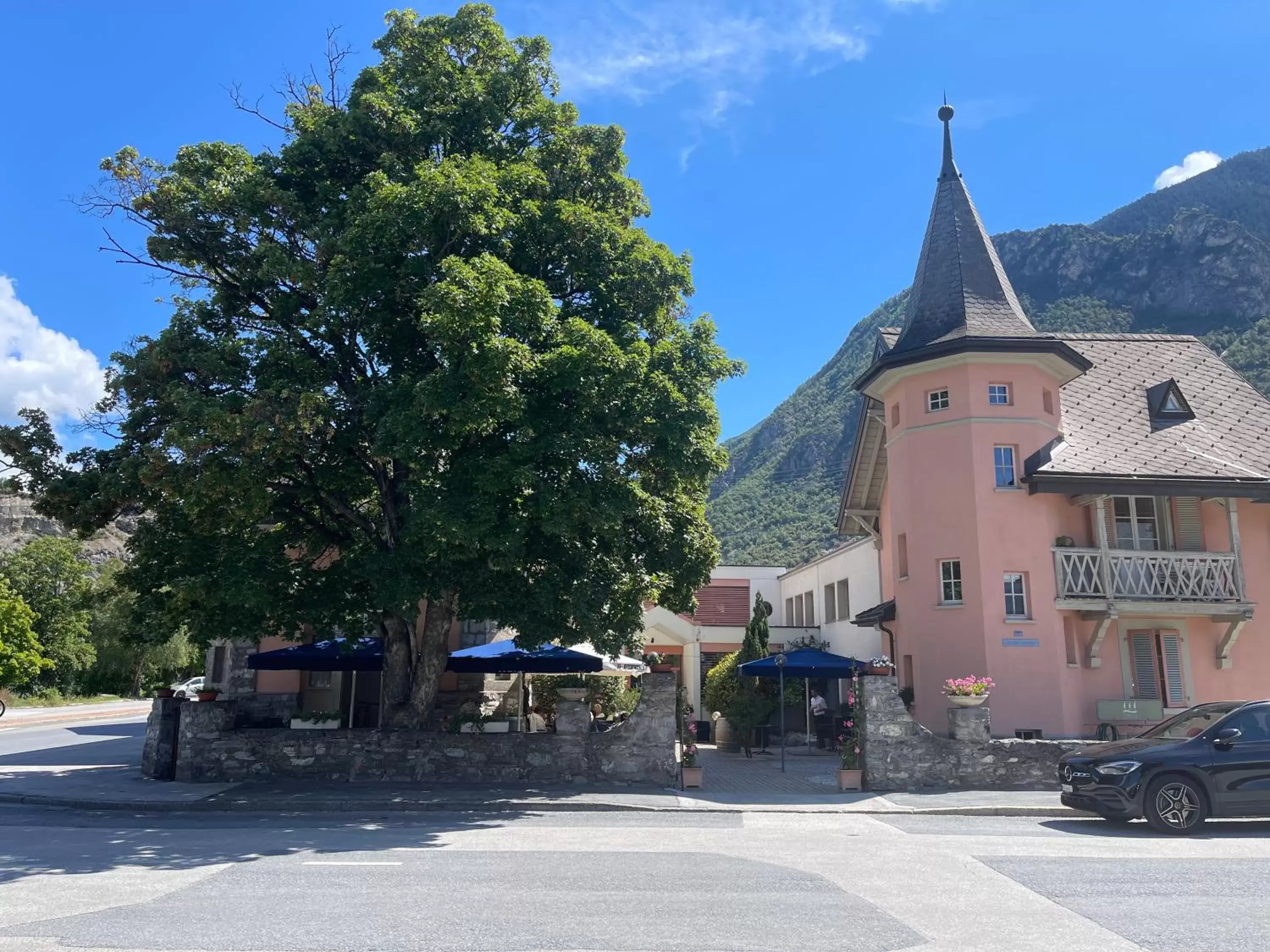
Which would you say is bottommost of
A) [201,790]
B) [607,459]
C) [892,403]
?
[201,790]

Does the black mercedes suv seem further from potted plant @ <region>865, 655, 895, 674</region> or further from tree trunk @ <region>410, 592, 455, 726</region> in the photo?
tree trunk @ <region>410, 592, 455, 726</region>

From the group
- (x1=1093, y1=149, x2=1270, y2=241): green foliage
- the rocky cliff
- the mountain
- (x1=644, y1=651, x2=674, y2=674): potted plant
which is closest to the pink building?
(x1=644, y1=651, x2=674, y2=674): potted plant

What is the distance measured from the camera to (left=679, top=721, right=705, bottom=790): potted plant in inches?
633

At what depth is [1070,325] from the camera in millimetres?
72312

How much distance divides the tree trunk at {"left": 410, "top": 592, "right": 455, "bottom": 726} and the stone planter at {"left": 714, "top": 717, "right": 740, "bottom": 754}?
10.4 m

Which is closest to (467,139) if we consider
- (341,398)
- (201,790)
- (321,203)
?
(321,203)

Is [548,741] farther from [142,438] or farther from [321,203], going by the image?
[321,203]

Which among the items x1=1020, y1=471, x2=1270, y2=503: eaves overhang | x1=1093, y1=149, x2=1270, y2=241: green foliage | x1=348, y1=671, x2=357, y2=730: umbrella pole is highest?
x1=1093, y1=149, x2=1270, y2=241: green foliage

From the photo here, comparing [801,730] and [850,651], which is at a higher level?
[850,651]

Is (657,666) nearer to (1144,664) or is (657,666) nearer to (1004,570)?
(1004,570)

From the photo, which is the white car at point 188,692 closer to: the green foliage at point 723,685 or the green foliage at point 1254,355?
the green foliage at point 723,685

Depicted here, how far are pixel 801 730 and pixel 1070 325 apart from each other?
189 ft

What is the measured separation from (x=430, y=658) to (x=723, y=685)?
36.6 feet

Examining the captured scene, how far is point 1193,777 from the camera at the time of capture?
11.7m
